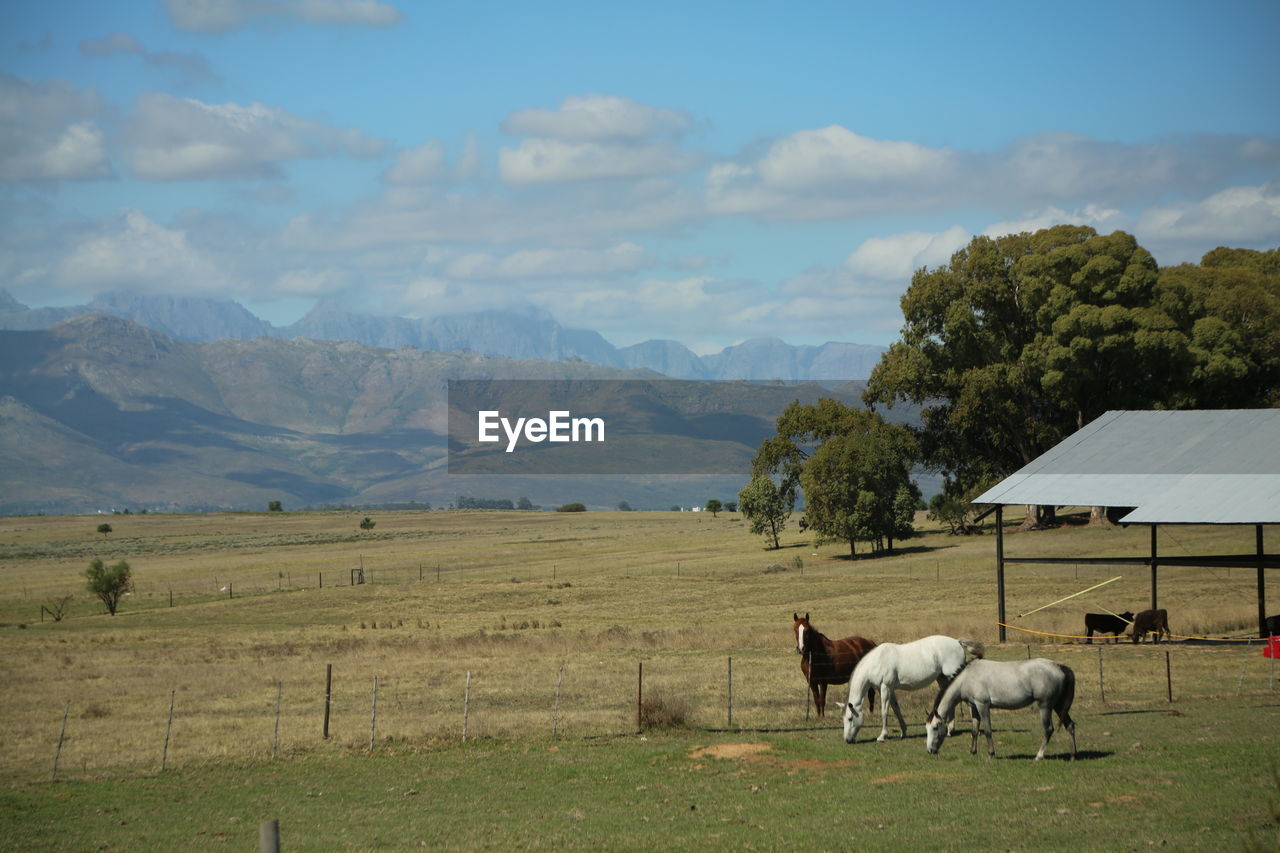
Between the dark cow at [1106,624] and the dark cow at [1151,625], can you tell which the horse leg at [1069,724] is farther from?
the dark cow at [1106,624]

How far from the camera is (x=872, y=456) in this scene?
72125 mm

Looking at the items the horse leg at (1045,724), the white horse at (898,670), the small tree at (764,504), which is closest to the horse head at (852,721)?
the white horse at (898,670)

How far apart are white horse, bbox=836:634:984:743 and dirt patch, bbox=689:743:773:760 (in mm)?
1577

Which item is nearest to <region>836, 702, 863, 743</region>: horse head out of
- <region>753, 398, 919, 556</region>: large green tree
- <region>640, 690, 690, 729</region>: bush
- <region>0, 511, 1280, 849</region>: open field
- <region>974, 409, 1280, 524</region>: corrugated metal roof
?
<region>0, 511, 1280, 849</region>: open field

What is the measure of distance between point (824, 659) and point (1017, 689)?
20.6 feet

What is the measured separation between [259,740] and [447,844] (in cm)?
1052

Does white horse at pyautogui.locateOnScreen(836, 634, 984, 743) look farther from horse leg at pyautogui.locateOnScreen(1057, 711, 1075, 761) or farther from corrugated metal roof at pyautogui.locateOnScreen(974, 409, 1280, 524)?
corrugated metal roof at pyautogui.locateOnScreen(974, 409, 1280, 524)

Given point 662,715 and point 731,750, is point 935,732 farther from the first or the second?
point 662,715

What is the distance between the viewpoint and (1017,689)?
703 inches

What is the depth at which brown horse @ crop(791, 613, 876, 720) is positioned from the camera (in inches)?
922

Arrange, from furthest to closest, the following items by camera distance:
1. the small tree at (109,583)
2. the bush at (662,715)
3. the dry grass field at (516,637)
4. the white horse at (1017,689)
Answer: the small tree at (109,583) → the dry grass field at (516,637) → the bush at (662,715) → the white horse at (1017,689)

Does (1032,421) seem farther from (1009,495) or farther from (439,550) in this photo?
(439,550)

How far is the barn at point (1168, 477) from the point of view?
106ft

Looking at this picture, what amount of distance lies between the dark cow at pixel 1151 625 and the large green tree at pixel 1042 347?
36.9 meters
